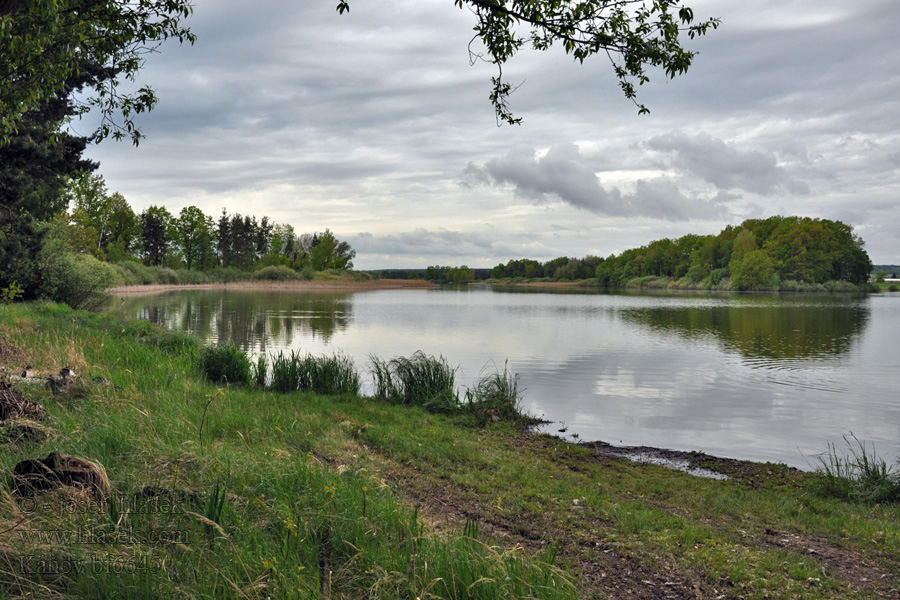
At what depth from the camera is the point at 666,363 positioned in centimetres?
2053

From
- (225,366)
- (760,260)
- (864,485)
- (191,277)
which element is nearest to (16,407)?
(225,366)

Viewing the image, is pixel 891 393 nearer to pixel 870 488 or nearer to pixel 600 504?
pixel 870 488

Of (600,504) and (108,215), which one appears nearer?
(600,504)

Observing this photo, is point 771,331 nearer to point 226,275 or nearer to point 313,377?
point 313,377

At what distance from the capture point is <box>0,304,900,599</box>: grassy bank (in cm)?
361

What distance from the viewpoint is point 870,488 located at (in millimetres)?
7625

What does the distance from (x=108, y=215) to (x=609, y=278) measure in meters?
111

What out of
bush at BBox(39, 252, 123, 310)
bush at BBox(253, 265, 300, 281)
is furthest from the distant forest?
bush at BBox(39, 252, 123, 310)

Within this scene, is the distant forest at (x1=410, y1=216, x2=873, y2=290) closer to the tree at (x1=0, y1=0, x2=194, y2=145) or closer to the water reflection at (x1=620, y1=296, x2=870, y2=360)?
the water reflection at (x1=620, y1=296, x2=870, y2=360)

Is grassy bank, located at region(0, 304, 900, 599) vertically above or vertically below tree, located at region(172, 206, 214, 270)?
below

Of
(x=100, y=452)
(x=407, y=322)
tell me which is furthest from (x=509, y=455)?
(x=407, y=322)

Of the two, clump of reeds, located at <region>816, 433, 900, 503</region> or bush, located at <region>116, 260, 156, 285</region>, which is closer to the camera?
clump of reeds, located at <region>816, 433, 900, 503</region>

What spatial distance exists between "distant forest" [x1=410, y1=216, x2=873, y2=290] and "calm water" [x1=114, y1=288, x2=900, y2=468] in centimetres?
5961

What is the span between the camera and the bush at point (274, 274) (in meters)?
91.8
